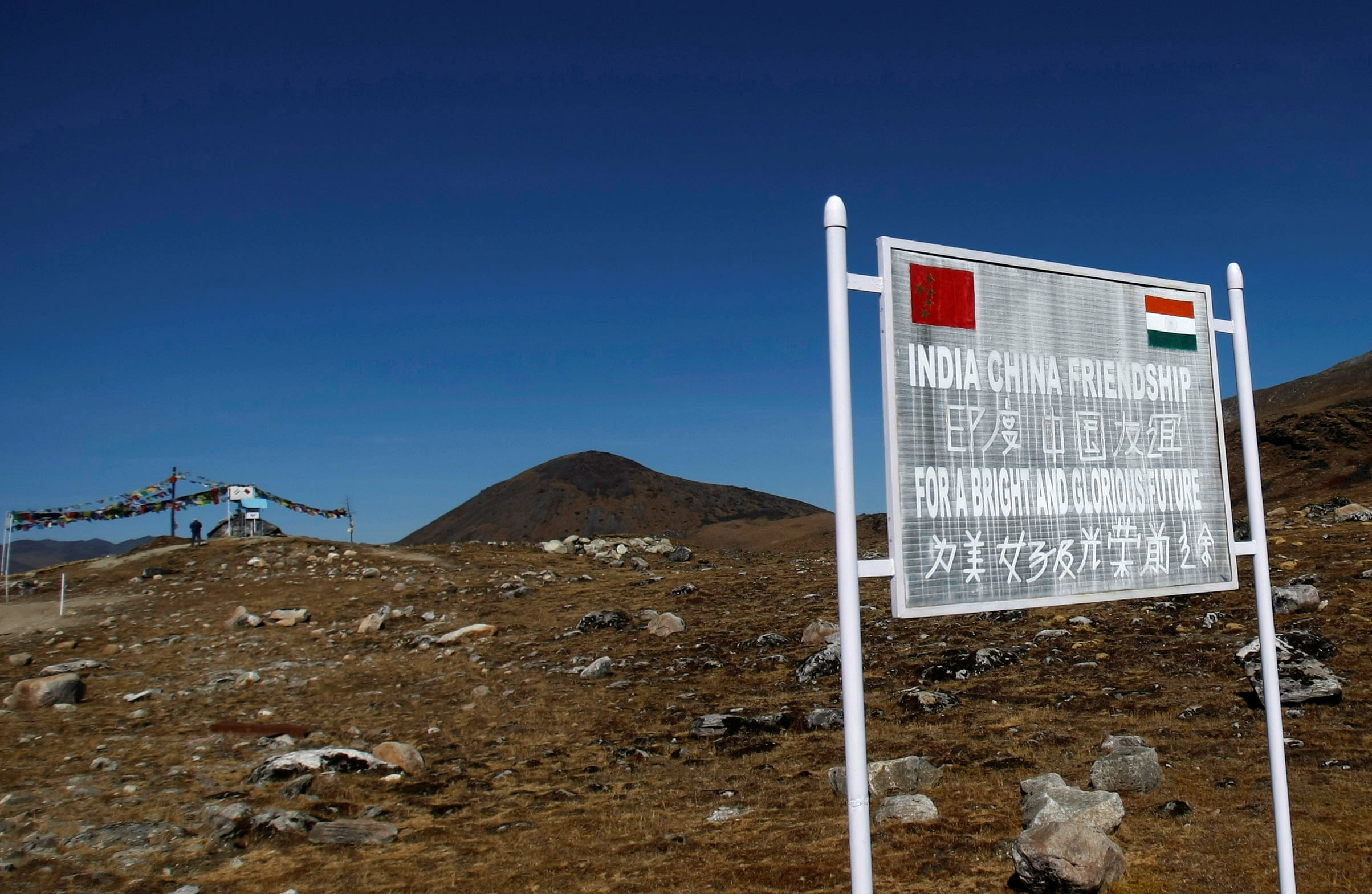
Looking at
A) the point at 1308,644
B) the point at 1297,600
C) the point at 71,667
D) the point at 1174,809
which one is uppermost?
the point at 1297,600

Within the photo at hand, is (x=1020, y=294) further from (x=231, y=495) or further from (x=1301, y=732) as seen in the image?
(x=231, y=495)

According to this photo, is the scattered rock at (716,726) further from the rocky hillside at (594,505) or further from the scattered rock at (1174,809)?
the rocky hillside at (594,505)

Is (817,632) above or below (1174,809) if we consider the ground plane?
above

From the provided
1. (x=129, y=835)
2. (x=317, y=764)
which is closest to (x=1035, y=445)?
(x=129, y=835)

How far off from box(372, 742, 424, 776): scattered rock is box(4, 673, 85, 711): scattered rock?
6.05 metres

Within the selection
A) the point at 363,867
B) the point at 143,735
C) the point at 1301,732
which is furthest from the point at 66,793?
the point at 1301,732

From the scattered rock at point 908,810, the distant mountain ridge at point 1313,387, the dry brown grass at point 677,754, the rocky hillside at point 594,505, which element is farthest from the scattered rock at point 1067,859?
the rocky hillside at point 594,505

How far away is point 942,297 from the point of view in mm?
3834

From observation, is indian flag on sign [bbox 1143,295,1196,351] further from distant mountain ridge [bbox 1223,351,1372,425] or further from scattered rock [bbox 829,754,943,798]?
distant mountain ridge [bbox 1223,351,1372,425]

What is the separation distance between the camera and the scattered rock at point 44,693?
12430mm

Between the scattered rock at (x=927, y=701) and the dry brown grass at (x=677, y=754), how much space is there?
228mm

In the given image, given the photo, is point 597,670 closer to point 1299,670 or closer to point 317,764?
point 317,764

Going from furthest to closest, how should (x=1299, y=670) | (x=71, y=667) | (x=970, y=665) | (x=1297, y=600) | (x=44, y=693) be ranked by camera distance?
(x=71, y=667), (x=44, y=693), (x=1297, y=600), (x=970, y=665), (x=1299, y=670)

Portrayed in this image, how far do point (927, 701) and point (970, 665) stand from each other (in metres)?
1.78
